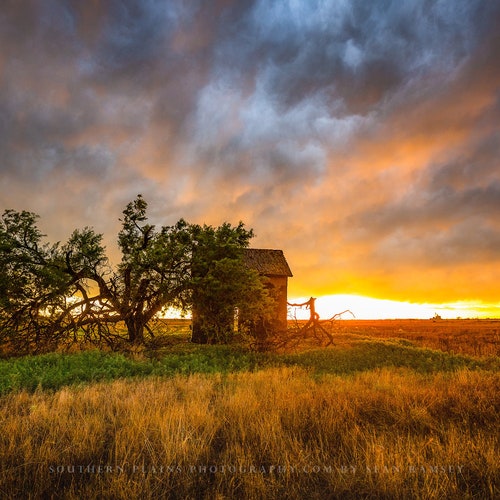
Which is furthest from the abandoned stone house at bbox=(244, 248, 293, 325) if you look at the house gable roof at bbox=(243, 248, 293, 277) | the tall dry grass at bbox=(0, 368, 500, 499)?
the tall dry grass at bbox=(0, 368, 500, 499)

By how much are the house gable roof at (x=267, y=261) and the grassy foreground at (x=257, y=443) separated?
20553 millimetres

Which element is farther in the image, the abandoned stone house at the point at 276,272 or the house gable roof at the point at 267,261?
the house gable roof at the point at 267,261

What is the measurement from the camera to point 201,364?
566 inches

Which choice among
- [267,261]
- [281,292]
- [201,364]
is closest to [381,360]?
[201,364]

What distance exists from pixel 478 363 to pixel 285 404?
14.8 metres

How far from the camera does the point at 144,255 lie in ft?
65.0

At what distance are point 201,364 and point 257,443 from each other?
9.60 m

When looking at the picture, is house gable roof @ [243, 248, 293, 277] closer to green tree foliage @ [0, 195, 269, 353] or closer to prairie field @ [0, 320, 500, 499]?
green tree foliage @ [0, 195, 269, 353]

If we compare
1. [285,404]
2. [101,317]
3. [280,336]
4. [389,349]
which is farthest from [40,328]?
[389,349]

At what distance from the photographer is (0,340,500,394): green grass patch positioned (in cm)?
1141

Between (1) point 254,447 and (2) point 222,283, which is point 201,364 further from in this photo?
(1) point 254,447

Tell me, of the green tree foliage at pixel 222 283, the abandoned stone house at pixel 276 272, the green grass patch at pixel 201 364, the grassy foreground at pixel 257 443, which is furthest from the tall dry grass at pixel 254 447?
the abandoned stone house at pixel 276 272

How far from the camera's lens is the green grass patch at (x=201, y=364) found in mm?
11406

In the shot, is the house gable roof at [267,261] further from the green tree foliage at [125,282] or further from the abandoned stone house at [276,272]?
the green tree foliage at [125,282]
